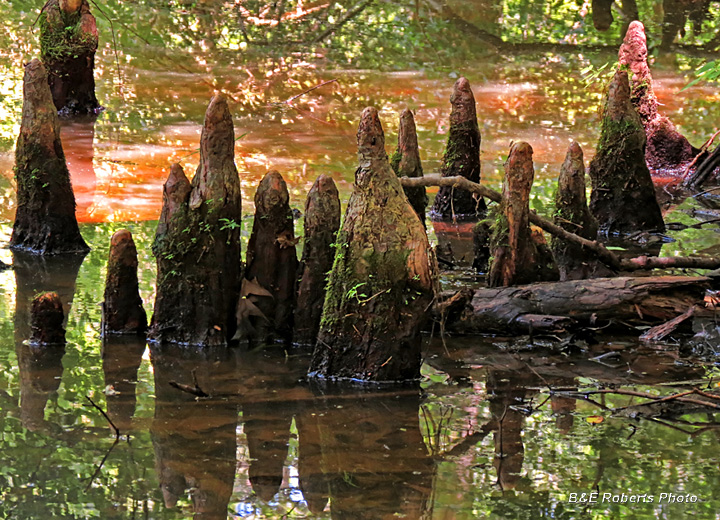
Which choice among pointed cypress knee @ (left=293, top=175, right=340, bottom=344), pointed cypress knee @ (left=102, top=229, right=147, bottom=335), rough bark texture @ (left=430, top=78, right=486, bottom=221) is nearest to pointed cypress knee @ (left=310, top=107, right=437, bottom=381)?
pointed cypress knee @ (left=293, top=175, right=340, bottom=344)

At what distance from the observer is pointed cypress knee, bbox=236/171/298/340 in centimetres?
816

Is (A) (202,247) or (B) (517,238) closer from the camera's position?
(A) (202,247)

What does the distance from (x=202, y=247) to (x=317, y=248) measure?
91 cm

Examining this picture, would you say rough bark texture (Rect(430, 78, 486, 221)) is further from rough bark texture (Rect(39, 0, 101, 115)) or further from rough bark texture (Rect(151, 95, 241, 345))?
rough bark texture (Rect(39, 0, 101, 115))

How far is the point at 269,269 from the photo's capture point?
26.9 ft

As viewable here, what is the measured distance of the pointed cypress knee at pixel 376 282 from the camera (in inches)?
284

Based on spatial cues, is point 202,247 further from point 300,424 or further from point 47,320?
point 300,424

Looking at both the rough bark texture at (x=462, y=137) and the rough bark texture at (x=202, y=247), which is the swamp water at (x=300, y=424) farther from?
the rough bark texture at (x=462, y=137)

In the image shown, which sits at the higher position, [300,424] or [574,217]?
[574,217]

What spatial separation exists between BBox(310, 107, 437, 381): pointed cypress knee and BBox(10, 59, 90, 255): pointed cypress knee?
13.2 feet

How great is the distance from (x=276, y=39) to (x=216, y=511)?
16.9 metres

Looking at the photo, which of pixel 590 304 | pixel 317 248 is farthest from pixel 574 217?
pixel 317 248

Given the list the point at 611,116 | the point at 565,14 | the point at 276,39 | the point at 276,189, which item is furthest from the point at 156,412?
the point at 565,14

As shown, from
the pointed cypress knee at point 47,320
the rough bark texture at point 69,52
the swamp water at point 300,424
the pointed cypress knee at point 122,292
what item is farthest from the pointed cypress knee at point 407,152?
the rough bark texture at point 69,52
